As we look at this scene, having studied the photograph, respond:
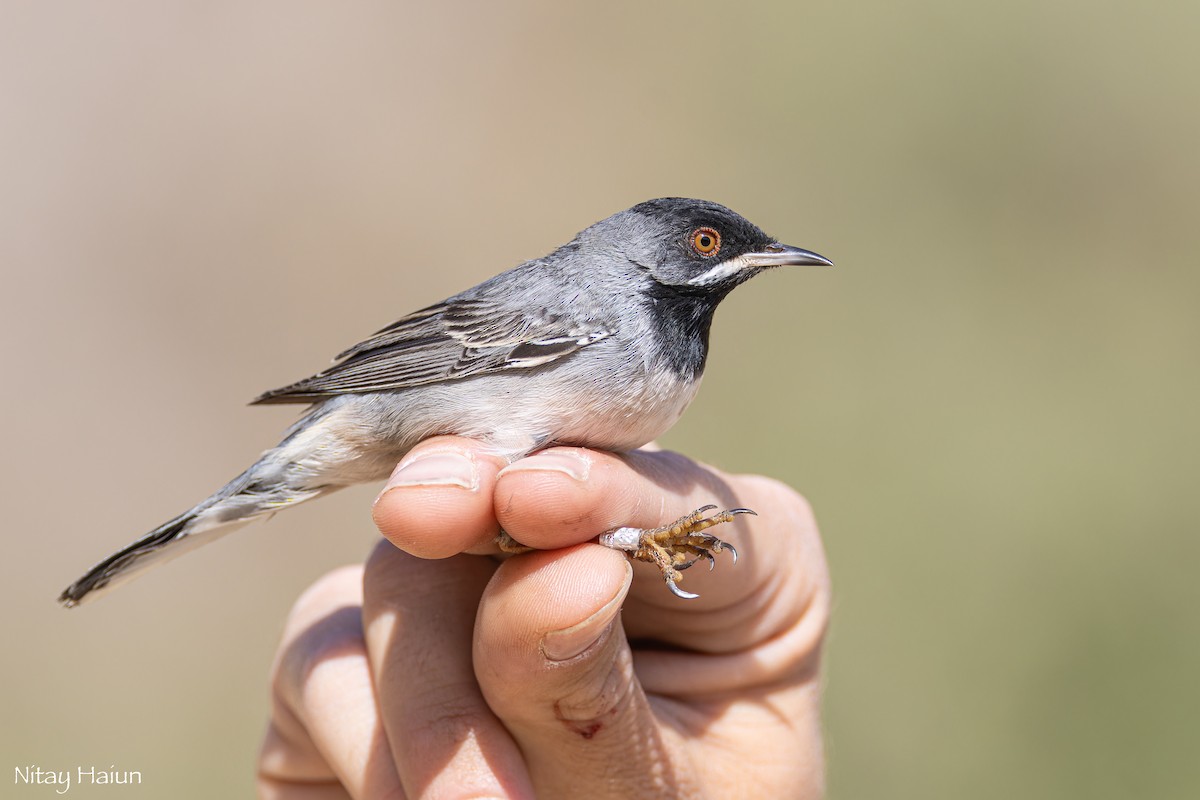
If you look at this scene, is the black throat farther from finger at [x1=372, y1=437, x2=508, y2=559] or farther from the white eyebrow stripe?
finger at [x1=372, y1=437, x2=508, y2=559]

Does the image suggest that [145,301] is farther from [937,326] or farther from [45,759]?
[937,326]

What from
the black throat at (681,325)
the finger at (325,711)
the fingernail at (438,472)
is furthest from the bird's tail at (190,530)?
the black throat at (681,325)

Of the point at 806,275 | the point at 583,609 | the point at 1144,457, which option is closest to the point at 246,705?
the point at 583,609

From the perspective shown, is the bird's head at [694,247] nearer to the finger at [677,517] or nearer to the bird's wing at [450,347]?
the bird's wing at [450,347]

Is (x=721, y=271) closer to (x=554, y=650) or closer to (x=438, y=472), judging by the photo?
(x=438, y=472)

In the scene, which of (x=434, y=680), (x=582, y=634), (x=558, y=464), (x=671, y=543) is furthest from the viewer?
(x=434, y=680)

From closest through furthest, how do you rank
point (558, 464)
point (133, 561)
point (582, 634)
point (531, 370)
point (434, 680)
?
1. point (582, 634)
2. point (558, 464)
3. point (434, 680)
4. point (531, 370)
5. point (133, 561)

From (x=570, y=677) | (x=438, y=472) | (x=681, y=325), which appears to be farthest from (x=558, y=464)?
(x=681, y=325)
